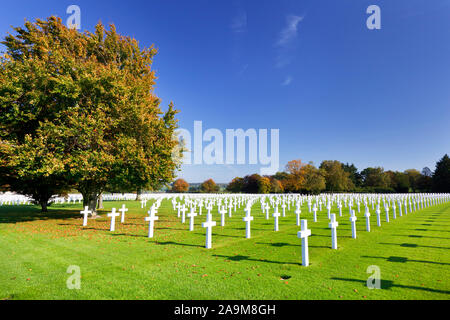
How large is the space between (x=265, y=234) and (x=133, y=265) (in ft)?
19.4

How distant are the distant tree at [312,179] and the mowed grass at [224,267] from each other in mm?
48571

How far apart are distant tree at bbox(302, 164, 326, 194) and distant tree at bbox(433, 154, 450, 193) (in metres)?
33.0

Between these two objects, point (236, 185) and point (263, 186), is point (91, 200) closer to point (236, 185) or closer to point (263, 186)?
point (263, 186)

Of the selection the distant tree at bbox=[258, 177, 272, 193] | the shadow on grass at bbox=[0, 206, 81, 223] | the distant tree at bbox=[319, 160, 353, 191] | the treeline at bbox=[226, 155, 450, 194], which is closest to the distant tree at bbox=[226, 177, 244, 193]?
the treeline at bbox=[226, 155, 450, 194]

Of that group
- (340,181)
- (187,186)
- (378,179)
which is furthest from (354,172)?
(187,186)

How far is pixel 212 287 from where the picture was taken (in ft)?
13.6

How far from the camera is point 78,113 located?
12062 mm

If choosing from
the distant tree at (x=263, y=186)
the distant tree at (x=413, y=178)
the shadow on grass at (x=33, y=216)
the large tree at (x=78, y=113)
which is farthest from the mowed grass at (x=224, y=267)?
the distant tree at (x=413, y=178)

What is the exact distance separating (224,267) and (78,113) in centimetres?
1170

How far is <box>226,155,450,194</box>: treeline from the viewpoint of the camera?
57875 mm

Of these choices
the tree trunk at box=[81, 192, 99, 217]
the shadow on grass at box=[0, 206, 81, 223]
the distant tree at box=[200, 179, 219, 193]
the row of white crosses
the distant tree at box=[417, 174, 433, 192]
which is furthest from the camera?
the distant tree at box=[200, 179, 219, 193]

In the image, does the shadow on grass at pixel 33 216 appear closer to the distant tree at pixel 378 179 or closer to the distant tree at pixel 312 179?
the distant tree at pixel 312 179

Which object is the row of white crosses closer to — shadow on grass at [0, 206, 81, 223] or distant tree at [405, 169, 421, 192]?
shadow on grass at [0, 206, 81, 223]
